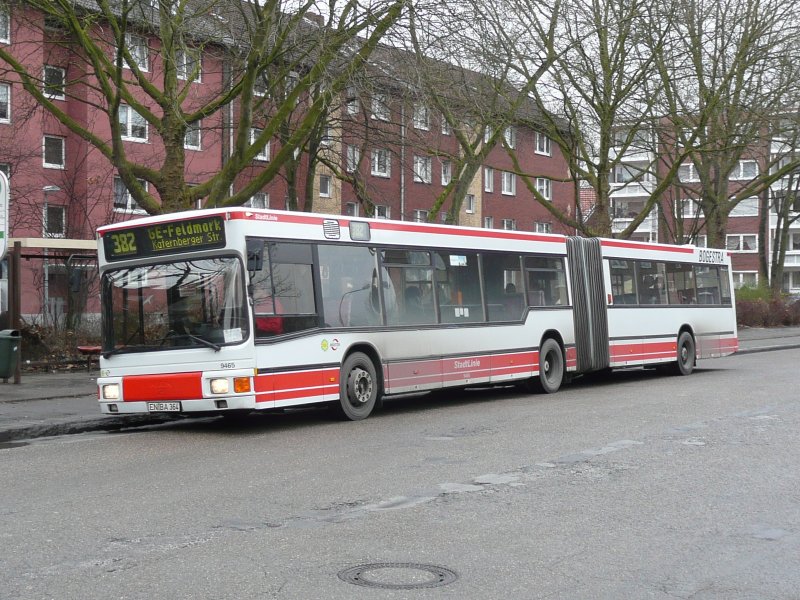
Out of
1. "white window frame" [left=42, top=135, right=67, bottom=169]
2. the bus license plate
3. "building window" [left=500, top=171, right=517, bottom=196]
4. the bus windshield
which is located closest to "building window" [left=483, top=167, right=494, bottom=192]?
"building window" [left=500, top=171, right=517, bottom=196]

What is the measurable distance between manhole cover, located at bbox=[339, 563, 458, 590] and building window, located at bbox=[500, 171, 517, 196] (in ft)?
203

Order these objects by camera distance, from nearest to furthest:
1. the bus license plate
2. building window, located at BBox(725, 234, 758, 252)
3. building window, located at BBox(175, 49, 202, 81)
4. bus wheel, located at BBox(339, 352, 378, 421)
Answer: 1. the bus license plate
2. bus wheel, located at BBox(339, 352, 378, 421)
3. building window, located at BBox(175, 49, 202, 81)
4. building window, located at BBox(725, 234, 758, 252)

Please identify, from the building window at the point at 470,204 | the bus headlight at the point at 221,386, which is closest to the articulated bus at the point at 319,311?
the bus headlight at the point at 221,386

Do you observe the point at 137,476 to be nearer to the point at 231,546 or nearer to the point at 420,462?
the point at 420,462

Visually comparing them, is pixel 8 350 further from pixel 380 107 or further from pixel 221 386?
pixel 380 107

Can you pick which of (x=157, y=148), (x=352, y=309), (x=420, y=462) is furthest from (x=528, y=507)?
(x=157, y=148)

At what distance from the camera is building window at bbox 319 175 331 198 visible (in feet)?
175

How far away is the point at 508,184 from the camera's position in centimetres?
6794

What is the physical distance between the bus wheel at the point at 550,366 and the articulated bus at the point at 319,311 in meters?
0.02

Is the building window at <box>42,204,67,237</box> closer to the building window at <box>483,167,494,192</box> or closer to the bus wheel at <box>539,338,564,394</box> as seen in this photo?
the bus wheel at <box>539,338,564,394</box>

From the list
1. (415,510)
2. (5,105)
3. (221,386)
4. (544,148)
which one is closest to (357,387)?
(221,386)

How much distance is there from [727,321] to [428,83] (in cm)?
1000

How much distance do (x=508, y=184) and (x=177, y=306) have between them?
5567cm

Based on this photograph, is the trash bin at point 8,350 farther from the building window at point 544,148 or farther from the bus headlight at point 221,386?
the building window at point 544,148
